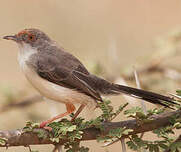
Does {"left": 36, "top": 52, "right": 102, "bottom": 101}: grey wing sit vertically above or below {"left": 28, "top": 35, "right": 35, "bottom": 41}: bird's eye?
below

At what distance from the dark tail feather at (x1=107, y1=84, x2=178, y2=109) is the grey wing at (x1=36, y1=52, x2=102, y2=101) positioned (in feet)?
0.91

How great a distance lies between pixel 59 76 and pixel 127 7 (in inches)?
184

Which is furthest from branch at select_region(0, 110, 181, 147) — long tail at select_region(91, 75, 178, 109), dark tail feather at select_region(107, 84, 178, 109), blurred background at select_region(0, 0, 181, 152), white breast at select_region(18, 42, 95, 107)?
blurred background at select_region(0, 0, 181, 152)

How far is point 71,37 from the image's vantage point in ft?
26.3

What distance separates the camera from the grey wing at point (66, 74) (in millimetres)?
4258

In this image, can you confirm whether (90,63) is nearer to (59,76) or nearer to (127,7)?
(59,76)

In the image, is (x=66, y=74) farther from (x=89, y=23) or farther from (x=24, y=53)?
(x=89, y=23)

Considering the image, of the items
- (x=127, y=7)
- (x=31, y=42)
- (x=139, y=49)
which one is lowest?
(x=31, y=42)

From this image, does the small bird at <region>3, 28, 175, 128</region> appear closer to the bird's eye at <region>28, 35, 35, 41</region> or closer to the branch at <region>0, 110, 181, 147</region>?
the bird's eye at <region>28, 35, 35, 41</region>

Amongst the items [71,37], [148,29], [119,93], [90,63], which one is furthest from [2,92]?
[148,29]

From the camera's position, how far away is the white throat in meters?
4.59

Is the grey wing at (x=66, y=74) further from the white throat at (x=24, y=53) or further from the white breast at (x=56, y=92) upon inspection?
the white throat at (x=24, y=53)

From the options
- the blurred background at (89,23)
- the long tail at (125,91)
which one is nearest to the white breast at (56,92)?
the long tail at (125,91)

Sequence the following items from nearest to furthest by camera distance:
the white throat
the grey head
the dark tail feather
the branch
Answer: the branch
the dark tail feather
the white throat
the grey head
